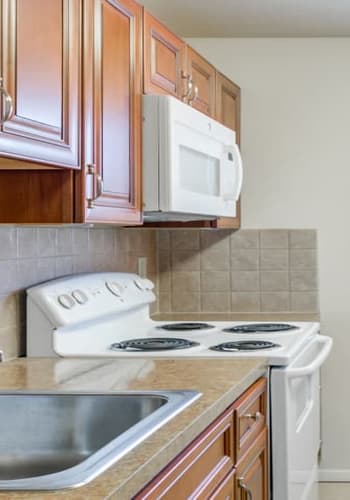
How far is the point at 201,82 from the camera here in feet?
10.2

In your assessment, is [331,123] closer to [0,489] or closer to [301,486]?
[301,486]

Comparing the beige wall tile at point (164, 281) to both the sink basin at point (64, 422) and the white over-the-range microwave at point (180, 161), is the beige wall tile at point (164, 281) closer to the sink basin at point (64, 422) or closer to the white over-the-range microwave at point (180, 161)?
the white over-the-range microwave at point (180, 161)

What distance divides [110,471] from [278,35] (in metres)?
2.92

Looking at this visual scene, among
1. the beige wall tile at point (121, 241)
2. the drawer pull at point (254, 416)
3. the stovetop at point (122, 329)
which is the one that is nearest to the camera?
the drawer pull at point (254, 416)

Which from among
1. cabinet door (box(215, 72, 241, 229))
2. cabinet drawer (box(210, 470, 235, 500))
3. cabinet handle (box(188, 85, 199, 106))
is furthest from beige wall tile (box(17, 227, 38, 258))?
cabinet door (box(215, 72, 241, 229))

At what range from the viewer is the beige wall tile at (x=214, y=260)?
3.82 metres

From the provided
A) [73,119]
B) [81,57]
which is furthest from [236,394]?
[81,57]

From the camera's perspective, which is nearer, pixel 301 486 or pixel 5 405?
pixel 5 405

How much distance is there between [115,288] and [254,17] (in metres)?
1.35

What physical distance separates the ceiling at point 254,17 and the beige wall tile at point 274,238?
912 millimetres

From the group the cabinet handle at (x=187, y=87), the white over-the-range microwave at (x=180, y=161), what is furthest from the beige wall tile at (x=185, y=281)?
the cabinet handle at (x=187, y=87)

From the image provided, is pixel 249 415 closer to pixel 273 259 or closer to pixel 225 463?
pixel 225 463

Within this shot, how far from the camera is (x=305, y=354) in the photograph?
278cm

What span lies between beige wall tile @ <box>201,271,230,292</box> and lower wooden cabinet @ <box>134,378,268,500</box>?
1.48 m
